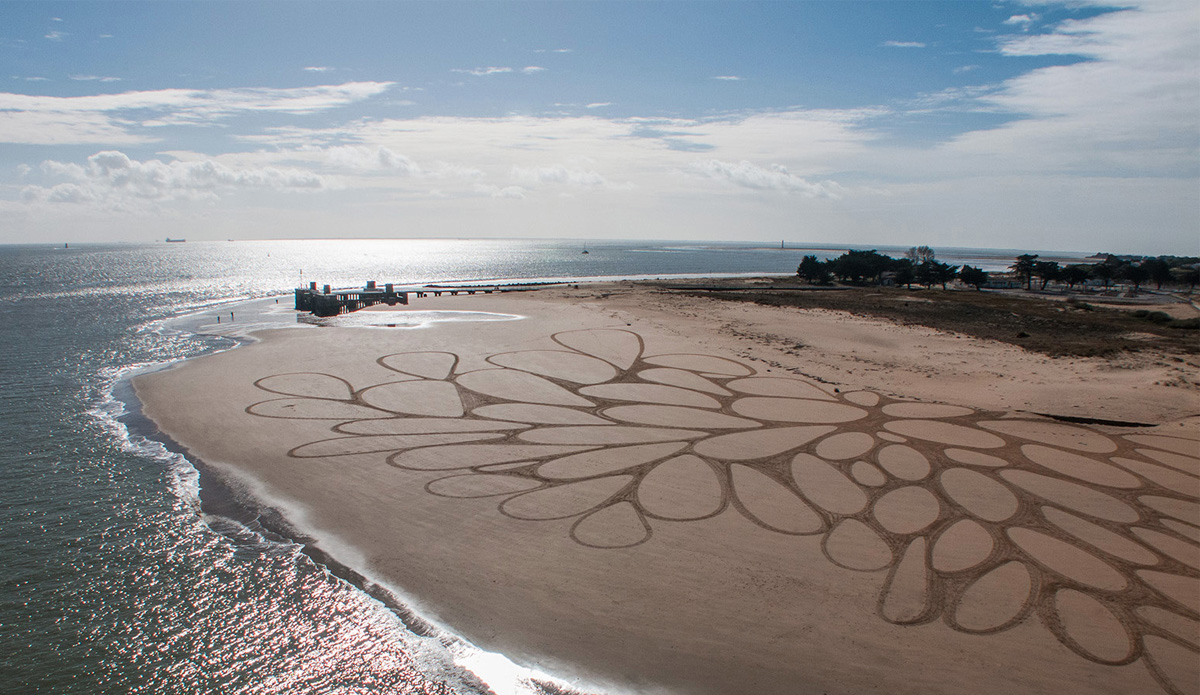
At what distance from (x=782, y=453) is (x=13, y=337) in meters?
61.9

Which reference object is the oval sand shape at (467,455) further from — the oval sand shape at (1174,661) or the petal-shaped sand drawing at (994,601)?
the oval sand shape at (1174,661)

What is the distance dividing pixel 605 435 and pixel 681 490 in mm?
5310

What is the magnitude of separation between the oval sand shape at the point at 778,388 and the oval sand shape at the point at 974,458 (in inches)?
269

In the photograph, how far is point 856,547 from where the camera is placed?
15.4 meters

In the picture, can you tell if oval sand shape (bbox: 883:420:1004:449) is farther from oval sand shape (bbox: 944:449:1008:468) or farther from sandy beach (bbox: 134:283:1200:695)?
oval sand shape (bbox: 944:449:1008:468)

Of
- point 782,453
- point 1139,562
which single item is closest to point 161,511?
point 782,453

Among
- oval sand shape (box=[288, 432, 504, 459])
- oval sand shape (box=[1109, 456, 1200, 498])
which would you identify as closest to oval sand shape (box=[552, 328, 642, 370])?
oval sand shape (box=[288, 432, 504, 459])

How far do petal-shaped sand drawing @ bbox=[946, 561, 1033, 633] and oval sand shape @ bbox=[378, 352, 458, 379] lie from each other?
2489 cm

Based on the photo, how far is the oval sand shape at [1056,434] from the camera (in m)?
21.8

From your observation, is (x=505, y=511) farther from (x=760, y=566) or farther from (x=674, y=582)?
(x=760, y=566)

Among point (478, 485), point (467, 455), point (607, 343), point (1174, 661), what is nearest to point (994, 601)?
point (1174, 661)

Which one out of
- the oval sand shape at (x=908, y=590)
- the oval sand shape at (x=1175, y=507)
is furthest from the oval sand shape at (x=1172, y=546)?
the oval sand shape at (x=908, y=590)

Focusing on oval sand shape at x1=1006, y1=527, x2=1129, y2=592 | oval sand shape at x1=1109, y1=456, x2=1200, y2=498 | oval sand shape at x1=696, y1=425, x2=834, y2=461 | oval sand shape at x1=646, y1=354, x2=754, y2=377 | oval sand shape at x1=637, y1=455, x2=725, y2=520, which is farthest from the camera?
oval sand shape at x1=646, y1=354, x2=754, y2=377

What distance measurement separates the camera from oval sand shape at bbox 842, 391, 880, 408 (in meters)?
27.0
